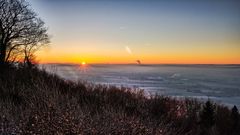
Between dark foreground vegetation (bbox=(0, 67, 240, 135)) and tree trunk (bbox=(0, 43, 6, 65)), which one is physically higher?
tree trunk (bbox=(0, 43, 6, 65))

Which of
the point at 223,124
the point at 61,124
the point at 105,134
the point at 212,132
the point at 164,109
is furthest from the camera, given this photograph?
the point at 223,124

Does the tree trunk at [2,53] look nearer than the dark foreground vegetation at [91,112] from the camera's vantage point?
No

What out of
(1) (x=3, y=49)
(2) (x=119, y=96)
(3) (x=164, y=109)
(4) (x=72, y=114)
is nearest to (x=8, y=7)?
(1) (x=3, y=49)

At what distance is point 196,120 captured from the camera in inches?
709

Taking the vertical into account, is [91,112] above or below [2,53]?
below

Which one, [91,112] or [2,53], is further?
[2,53]

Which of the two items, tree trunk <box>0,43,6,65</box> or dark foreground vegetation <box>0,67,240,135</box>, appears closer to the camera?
Answer: dark foreground vegetation <box>0,67,240,135</box>

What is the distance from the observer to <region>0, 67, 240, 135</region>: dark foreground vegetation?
6.29 metres

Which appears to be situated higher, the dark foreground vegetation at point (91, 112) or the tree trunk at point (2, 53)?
the tree trunk at point (2, 53)

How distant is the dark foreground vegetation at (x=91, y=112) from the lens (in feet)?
20.6

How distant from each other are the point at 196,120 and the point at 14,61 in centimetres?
1577

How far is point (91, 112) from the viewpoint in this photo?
10742mm

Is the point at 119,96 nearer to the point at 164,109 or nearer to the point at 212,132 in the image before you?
the point at 164,109

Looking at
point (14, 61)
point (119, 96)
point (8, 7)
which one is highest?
point (8, 7)
